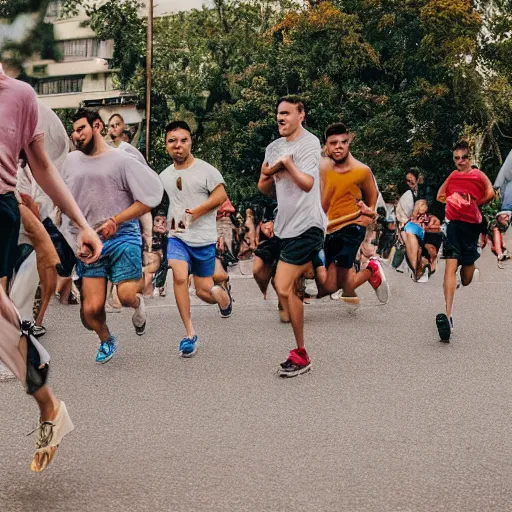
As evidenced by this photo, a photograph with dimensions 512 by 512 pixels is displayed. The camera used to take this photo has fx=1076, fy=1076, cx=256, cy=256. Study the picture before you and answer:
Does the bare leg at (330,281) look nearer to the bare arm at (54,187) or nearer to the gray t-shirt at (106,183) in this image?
the gray t-shirt at (106,183)

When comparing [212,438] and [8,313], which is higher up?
[8,313]

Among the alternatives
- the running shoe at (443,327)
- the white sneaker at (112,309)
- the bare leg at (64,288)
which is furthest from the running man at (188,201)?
the bare leg at (64,288)

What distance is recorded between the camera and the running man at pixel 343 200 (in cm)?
949

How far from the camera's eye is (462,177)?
932 cm

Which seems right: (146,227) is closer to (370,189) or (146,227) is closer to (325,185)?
(325,185)

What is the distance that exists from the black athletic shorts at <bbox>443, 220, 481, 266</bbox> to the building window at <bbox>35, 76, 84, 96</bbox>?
42560 mm

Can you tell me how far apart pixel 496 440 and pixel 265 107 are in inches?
1155

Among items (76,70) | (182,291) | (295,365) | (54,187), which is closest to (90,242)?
(54,187)

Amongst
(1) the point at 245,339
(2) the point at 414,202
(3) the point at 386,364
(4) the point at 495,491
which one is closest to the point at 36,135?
(4) the point at 495,491

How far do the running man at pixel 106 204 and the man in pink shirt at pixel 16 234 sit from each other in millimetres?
2924

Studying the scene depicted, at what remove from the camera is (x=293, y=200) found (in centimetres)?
740

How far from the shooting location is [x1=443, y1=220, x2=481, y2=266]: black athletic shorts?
9016mm

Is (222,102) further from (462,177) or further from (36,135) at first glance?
(36,135)

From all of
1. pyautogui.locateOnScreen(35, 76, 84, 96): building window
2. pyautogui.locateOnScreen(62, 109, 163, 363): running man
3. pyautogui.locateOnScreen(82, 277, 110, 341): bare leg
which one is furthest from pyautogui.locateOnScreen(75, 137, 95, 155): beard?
pyautogui.locateOnScreen(35, 76, 84, 96): building window
